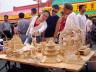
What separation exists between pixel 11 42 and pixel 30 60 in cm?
56

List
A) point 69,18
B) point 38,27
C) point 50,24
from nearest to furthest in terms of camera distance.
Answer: point 69,18
point 38,27
point 50,24

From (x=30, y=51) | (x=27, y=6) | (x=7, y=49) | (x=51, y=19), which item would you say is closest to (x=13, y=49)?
(x=7, y=49)

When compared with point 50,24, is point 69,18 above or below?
above

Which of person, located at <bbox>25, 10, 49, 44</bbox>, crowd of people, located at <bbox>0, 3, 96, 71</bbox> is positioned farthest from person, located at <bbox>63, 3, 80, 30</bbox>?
person, located at <bbox>25, 10, 49, 44</bbox>

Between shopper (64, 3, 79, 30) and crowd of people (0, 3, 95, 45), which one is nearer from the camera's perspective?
shopper (64, 3, 79, 30)

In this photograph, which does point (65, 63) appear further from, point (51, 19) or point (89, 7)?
point (89, 7)

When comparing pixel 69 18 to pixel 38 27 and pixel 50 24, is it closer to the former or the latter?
Result: pixel 38 27

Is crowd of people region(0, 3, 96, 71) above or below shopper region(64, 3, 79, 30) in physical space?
below

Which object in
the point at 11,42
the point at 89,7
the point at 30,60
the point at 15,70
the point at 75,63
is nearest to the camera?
the point at 75,63

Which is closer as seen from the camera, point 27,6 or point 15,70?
point 15,70

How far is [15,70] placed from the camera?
3387 millimetres

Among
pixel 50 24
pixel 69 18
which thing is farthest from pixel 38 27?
pixel 69 18

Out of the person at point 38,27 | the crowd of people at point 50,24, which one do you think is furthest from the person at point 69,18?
the person at point 38,27

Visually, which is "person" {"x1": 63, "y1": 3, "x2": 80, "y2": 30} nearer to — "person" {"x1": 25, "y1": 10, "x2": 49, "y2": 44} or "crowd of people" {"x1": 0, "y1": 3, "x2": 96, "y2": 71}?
"crowd of people" {"x1": 0, "y1": 3, "x2": 96, "y2": 71}
